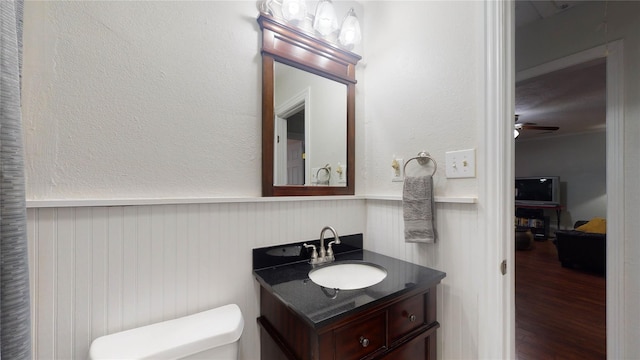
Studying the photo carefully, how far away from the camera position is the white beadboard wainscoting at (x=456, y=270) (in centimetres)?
100

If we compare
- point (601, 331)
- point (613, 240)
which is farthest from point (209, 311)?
point (601, 331)

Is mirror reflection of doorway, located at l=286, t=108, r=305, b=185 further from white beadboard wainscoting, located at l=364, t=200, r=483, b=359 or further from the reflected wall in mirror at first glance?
white beadboard wainscoting, located at l=364, t=200, r=483, b=359

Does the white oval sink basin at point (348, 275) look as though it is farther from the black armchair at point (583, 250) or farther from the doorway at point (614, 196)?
the black armchair at point (583, 250)

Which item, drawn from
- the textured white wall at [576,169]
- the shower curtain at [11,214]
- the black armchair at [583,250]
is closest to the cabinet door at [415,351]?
the shower curtain at [11,214]

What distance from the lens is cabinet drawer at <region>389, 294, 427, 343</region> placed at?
88 centimetres

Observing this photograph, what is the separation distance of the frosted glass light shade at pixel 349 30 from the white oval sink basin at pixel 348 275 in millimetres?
1196

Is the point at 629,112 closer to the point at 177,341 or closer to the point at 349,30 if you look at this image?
the point at 349,30

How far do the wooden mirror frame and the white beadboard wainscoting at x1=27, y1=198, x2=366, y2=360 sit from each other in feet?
0.56

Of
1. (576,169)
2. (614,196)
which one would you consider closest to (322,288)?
(614,196)

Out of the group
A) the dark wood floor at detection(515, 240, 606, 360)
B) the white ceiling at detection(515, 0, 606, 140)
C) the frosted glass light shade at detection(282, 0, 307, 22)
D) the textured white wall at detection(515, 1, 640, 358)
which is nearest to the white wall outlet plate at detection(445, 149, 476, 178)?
the frosted glass light shade at detection(282, 0, 307, 22)

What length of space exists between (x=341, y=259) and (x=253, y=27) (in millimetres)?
1186

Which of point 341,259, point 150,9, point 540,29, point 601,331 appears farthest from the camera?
point 601,331

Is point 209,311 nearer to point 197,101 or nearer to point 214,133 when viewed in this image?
point 214,133

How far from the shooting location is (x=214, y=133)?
103 cm
